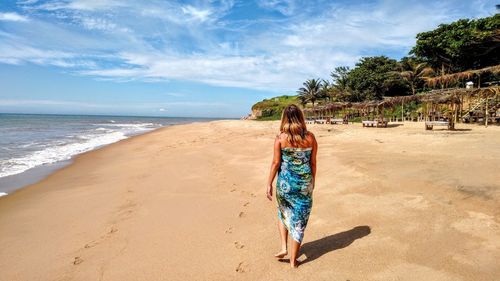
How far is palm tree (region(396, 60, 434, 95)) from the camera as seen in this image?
3500 cm

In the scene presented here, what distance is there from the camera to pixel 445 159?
740cm

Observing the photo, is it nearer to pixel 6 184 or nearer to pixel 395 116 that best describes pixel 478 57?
pixel 395 116

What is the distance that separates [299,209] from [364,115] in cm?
3734

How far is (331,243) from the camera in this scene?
381cm

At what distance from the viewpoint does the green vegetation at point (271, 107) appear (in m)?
54.7

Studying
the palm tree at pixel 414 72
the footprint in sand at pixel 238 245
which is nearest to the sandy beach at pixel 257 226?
the footprint in sand at pixel 238 245

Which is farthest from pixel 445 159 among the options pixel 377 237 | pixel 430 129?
pixel 430 129

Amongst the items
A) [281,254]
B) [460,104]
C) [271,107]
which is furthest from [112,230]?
[271,107]

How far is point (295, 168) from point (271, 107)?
54.5m

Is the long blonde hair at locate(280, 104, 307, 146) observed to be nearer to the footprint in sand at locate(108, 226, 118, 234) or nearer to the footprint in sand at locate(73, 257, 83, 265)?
the footprint in sand at locate(73, 257, 83, 265)

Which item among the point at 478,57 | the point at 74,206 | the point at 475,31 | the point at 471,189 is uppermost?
the point at 475,31

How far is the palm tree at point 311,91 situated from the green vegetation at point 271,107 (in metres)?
3.23

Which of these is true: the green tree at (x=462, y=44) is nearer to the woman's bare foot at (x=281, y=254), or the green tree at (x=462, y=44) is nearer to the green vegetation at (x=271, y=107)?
the green vegetation at (x=271, y=107)

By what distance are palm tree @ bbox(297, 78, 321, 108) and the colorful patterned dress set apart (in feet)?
161
